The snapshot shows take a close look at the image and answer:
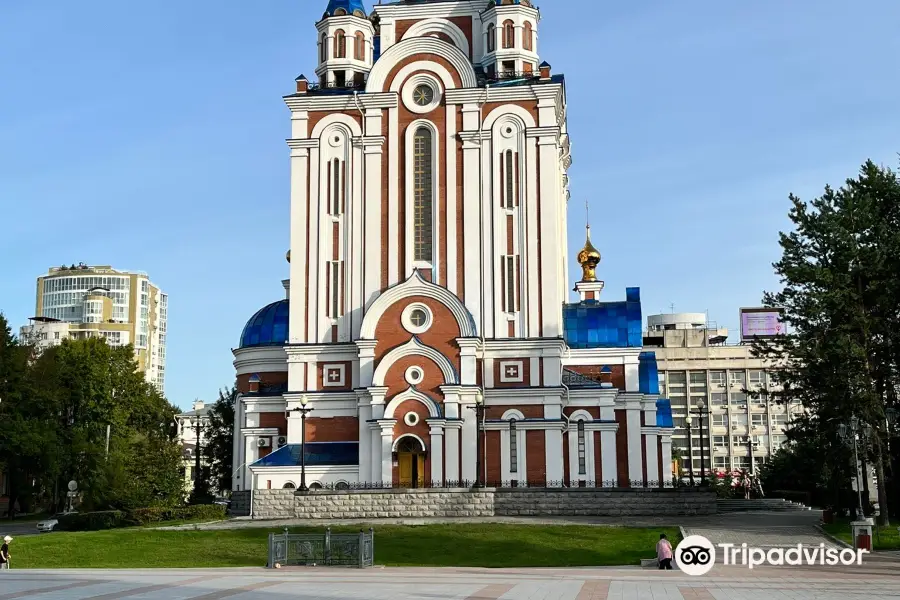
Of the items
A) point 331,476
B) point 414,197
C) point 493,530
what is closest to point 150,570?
point 493,530

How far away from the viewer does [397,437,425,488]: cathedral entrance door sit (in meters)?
44.8

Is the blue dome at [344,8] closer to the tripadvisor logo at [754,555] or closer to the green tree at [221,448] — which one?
the green tree at [221,448]

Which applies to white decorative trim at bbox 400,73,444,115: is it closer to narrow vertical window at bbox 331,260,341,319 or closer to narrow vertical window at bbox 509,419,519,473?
narrow vertical window at bbox 331,260,341,319

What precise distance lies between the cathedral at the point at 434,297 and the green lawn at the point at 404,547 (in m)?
11.0

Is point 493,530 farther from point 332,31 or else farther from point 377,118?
point 332,31

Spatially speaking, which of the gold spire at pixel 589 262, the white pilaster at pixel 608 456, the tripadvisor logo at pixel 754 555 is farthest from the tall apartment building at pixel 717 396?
the tripadvisor logo at pixel 754 555

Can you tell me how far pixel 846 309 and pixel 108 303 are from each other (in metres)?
123

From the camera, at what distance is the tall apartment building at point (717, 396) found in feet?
→ 349

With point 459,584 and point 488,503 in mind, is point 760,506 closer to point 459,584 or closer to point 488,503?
point 488,503

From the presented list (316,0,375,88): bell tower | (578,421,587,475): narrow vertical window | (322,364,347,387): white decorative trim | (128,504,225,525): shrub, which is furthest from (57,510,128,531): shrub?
(316,0,375,88): bell tower

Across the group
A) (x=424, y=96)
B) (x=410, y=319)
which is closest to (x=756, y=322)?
(x=424, y=96)

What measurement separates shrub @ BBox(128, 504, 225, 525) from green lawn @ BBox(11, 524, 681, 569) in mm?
8042

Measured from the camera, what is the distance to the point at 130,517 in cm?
4322

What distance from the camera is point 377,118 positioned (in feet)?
161
